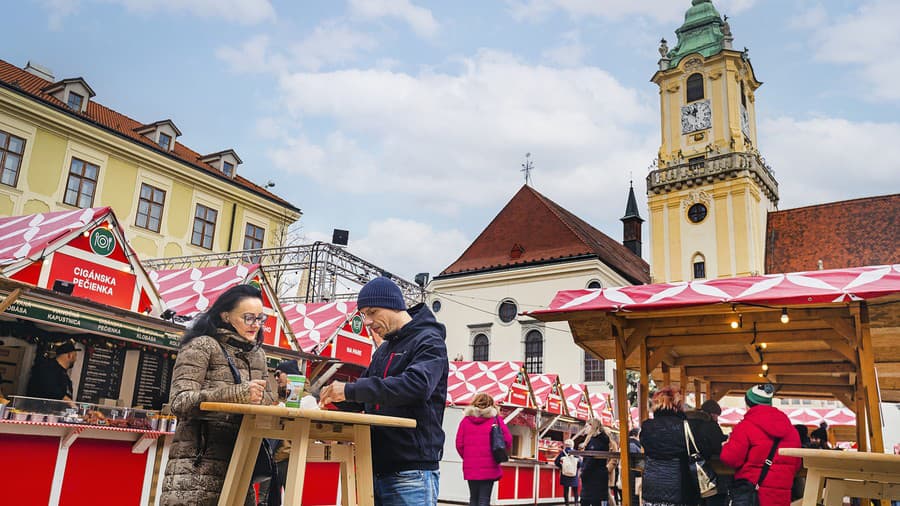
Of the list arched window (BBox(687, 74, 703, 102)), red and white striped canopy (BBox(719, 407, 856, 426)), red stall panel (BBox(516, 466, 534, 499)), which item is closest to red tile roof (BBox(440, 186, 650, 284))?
arched window (BBox(687, 74, 703, 102))

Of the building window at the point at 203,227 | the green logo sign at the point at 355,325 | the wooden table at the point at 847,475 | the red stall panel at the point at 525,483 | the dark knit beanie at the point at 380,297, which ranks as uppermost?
the building window at the point at 203,227

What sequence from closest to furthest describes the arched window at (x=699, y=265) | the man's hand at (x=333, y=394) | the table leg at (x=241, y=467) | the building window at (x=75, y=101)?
the table leg at (x=241, y=467), the man's hand at (x=333, y=394), the building window at (x=75, y=101), the arched window at (x=699, y=265)

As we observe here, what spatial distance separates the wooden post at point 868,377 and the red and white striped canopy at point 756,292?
0.48 meters

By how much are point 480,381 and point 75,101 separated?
18.6 meters

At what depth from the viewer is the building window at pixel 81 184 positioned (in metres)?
24.5

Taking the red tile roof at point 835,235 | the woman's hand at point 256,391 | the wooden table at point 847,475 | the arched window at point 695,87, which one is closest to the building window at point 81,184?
the woman's hand at point 256,391

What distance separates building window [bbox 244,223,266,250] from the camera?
30.3 m

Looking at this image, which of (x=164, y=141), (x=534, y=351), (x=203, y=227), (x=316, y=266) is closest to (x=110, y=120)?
(x=164, y=141)

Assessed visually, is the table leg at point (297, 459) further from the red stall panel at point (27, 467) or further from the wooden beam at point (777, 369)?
the wooden beam at point (777, 369)

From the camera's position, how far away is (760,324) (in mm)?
8391

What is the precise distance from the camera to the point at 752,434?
20.1ft

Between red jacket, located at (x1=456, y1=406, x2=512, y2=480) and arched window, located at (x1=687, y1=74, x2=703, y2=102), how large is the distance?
36.0 m

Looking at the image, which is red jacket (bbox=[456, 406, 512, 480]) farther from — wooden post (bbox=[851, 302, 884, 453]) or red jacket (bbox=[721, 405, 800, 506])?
wooden post (bbox=[851, 302, 884, 453])

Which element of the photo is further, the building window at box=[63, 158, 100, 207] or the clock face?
the clock face
